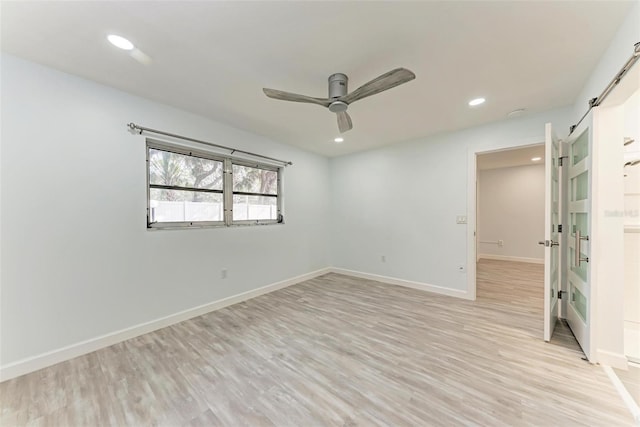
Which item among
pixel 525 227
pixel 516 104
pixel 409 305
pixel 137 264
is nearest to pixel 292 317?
pixel 409 305

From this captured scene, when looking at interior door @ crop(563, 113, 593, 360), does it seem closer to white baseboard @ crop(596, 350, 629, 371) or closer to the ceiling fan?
white baseboard @ crop(596, 350, 629, 371)

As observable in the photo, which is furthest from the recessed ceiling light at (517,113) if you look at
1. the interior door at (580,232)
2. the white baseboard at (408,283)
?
the white baseboard at (408,283)

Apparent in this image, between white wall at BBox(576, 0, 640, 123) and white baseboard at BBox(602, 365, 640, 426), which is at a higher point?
white wall at BBox(576, 0, 640, 123)

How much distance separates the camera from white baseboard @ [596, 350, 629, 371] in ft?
6.14

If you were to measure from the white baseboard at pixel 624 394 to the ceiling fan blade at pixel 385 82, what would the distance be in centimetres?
257

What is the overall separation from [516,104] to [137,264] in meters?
4.65

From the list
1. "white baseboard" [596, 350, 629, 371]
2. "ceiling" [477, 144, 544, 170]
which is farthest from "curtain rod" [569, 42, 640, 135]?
"ceiling" [477, 144, 544, 170]

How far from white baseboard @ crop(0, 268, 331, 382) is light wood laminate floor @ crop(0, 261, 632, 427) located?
0.32 ft

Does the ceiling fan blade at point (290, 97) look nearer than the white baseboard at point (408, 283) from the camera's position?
Yes

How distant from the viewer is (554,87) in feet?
7.77

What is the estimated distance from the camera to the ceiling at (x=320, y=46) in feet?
4.83

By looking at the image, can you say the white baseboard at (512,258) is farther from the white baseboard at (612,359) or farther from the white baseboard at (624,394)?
the white baseboard at (624,394)

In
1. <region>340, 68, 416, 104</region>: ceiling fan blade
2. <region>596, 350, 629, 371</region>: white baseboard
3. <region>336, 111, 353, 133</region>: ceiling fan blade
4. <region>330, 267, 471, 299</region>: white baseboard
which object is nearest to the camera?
<region>340, 68, 416, 104</region>: ceiling fan blade

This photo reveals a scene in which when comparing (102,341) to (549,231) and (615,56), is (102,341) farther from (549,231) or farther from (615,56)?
(615,56)
